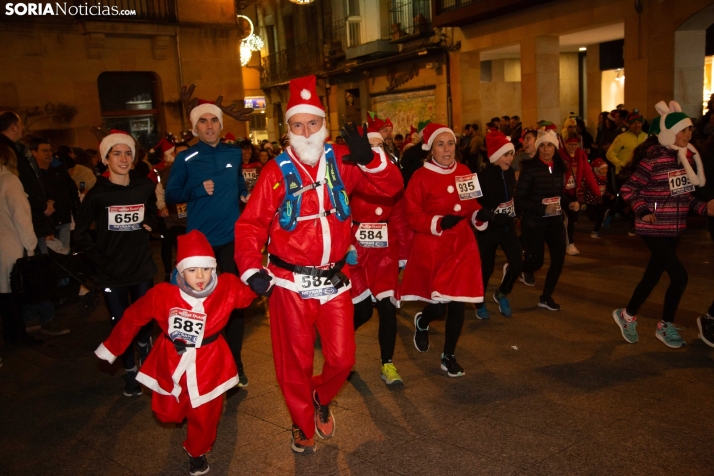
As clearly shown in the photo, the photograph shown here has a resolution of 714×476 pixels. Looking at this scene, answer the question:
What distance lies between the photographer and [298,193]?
4.00m

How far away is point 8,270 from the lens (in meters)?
7.00

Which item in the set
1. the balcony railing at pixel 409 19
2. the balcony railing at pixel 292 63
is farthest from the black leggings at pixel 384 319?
the balcony railing at pixel 292 63

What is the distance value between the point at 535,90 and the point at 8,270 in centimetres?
1526

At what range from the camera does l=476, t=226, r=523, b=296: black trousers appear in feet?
23.8

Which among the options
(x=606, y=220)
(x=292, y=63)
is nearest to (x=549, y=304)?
(x=606, y=220)

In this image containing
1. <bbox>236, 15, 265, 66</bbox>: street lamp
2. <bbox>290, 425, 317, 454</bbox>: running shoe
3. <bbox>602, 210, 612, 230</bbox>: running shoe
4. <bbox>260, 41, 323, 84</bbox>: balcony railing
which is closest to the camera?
<bbox>290, 425, 317, 454</bbox>: running shoe

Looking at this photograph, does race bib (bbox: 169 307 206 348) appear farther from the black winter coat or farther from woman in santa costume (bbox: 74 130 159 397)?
the black winter coat

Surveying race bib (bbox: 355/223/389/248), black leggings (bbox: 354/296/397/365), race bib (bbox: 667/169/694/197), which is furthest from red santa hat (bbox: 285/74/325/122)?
race bib (bbox: 667/169/694/197)

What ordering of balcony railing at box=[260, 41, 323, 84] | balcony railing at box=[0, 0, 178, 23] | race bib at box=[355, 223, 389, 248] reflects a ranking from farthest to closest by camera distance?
balcony railing at box=[260, 41, 323, 84]
balcony railing at box=[0, 0, 178, 23]
race bib at box=[355, 223, 389, 248]

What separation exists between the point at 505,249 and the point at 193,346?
4.24m

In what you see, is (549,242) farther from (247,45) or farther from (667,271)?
(247,45)

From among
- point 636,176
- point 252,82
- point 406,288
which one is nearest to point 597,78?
point 636,176

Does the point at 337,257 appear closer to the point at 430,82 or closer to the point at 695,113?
the point at 695,113

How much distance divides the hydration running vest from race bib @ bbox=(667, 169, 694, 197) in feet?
10.7
